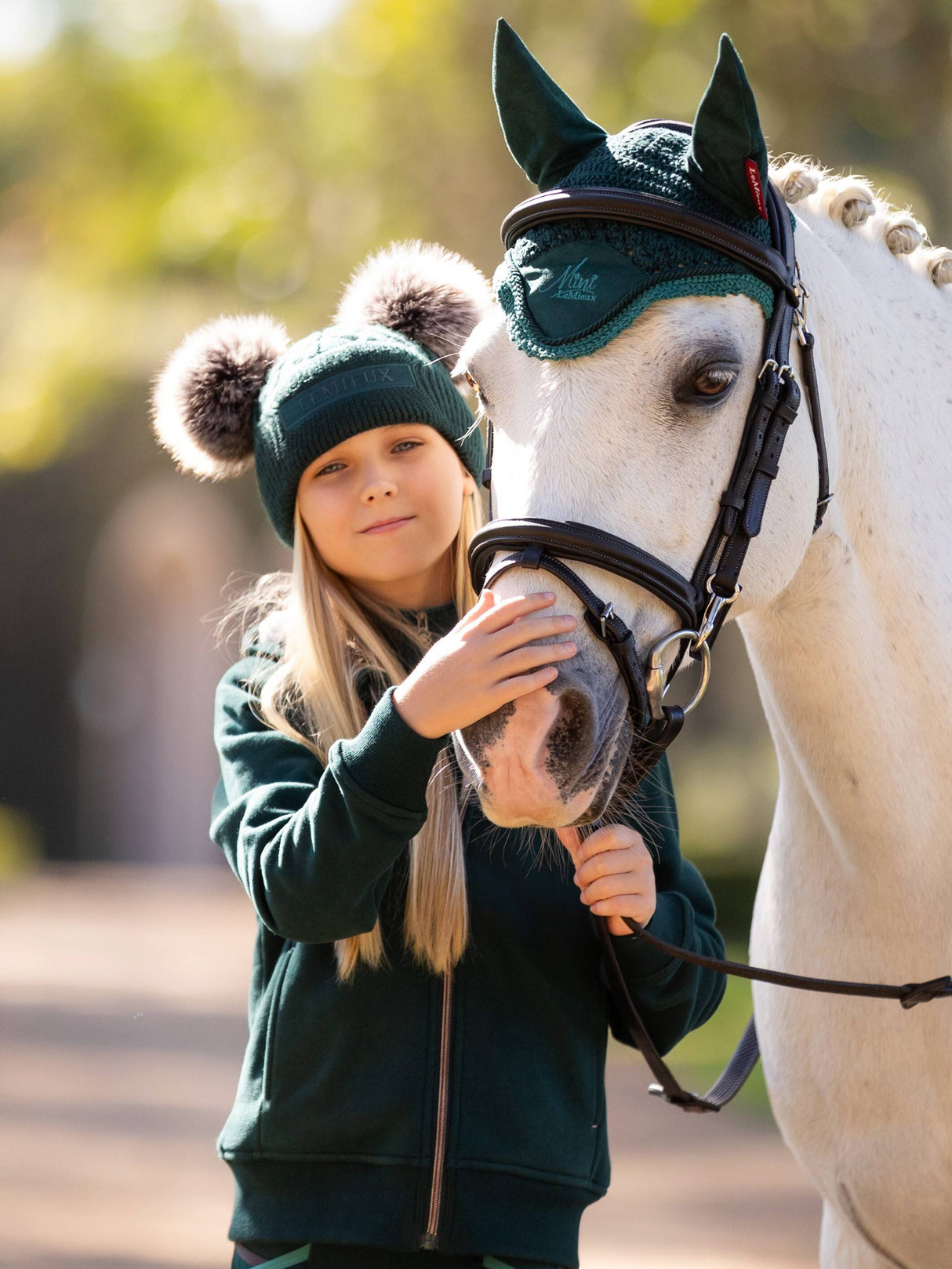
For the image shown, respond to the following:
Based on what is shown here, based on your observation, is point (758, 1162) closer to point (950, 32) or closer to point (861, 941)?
point (861, 941)

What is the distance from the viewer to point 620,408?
1.69 metres

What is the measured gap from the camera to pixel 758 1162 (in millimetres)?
5391

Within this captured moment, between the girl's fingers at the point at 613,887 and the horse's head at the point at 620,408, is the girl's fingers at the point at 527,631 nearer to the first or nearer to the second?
the horse's head at the point at 620,408

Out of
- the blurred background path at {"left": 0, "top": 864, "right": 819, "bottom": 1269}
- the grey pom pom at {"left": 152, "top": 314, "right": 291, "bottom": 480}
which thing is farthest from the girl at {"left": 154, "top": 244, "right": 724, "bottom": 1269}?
the blurred background path at {"left": 0, "top": 864, "right": 819, "bottom": 1269}

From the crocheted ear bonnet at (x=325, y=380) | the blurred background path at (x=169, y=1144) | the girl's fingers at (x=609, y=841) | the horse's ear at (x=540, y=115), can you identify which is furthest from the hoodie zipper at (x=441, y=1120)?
the blurred background path at (x=169, y=1144)

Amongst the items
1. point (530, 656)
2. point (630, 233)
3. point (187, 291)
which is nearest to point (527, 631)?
point (530, 656)

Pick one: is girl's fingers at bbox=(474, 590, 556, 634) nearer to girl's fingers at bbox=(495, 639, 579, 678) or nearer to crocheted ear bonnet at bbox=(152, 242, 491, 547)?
girl's fingers at bbox=(495, 639, 579, 678)

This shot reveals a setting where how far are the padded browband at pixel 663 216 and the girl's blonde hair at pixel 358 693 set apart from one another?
65cm

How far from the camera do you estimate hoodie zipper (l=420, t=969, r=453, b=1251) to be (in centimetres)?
186

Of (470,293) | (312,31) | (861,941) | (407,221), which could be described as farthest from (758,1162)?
(312,31)

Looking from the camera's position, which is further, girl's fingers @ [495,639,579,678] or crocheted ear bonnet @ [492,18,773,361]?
crocheted ear bonnet @ [492,18,773,361]

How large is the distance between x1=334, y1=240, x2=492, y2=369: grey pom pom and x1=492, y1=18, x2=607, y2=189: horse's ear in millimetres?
481

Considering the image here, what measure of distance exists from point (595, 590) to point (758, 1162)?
4464mm

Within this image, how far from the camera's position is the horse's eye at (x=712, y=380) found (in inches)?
67.7
